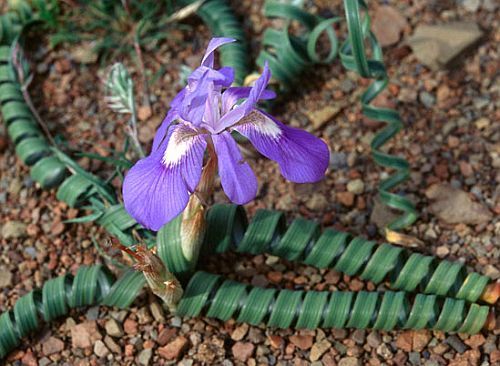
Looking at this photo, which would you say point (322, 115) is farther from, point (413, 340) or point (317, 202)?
point (413, 340)

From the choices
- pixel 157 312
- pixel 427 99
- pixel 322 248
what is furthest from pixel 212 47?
pixel 427 99

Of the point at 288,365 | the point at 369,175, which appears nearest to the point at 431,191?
the point at 369,175

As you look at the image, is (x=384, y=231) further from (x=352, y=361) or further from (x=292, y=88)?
(x=292, y=88)

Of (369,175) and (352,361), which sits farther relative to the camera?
(369,175)

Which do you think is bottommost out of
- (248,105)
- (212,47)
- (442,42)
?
(442,42)

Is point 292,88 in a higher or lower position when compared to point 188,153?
lower

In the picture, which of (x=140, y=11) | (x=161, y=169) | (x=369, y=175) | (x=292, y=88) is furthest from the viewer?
(x=140, y=11)

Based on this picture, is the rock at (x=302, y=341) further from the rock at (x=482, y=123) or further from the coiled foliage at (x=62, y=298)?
the rock at (x=482, y=123)
